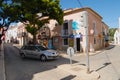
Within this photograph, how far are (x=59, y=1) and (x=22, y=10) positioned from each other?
5.45m

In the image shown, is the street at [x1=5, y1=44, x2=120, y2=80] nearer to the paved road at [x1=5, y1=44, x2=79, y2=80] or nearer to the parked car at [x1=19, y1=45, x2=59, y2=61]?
the paved road at [x1=5, y1=44, x2=79, y2=80]

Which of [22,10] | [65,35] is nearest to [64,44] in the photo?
[65,35]

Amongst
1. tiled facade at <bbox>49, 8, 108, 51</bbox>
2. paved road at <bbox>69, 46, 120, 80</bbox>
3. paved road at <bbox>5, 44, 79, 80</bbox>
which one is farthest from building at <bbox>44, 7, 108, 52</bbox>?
paved road at <bbox>5, 44, 79, 80</bbox>

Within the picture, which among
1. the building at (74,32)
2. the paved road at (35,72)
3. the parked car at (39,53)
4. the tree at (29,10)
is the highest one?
the tree at (29,10)

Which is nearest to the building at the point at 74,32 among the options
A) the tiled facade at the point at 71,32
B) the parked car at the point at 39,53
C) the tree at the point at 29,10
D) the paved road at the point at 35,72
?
the tiled facade at the point at 71,32

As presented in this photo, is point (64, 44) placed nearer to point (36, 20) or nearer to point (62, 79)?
point (36, 20)

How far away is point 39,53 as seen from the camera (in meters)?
20.5

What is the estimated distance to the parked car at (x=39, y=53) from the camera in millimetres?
20078

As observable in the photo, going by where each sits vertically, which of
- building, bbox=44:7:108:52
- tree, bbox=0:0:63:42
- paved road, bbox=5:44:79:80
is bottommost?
paved road, bbox=5:44:79:80

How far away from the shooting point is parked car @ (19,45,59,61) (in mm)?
20078

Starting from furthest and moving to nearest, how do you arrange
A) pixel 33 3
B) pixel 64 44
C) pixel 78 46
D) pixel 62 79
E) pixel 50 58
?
pixel 64 44
pixel 78 46
pixel 33 3
pixel 50 58
pixel 62 79

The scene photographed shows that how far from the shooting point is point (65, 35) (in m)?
33.6

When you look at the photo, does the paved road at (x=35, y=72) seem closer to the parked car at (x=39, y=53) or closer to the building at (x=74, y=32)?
the parked car at (x=39, y=53)

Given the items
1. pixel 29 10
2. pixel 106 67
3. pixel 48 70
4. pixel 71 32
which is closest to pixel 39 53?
pixel 48 70
